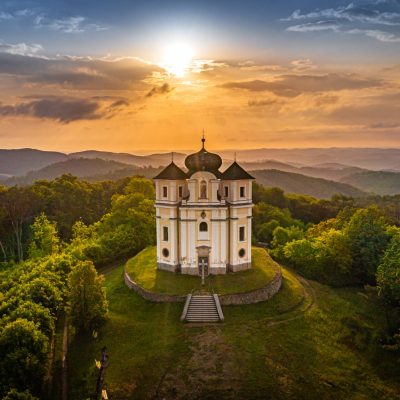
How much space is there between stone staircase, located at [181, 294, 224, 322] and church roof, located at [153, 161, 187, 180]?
469 inches

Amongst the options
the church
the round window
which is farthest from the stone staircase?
the round window

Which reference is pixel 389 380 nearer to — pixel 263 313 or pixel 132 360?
pixel 263 313

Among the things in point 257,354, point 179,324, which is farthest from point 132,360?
point 257,354

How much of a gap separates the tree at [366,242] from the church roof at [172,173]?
2192 centimetres

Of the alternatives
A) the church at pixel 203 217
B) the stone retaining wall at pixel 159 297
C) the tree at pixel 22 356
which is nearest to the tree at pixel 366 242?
the church at pixel 203 217

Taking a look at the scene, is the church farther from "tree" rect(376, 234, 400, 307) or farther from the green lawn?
"tree" rect(376, 234, 400, 307)

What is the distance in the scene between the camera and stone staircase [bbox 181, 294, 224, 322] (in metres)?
34.4

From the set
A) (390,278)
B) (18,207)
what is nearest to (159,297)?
(390,278)

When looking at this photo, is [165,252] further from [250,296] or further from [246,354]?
[246,354]

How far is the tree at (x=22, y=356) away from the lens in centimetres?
2478

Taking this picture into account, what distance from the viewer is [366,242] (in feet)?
160

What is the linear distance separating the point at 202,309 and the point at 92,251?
21301mm

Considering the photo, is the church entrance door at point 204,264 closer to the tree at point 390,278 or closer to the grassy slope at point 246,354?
the grassy slope at point 246,354

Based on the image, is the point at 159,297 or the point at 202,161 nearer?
the point at 159,297
